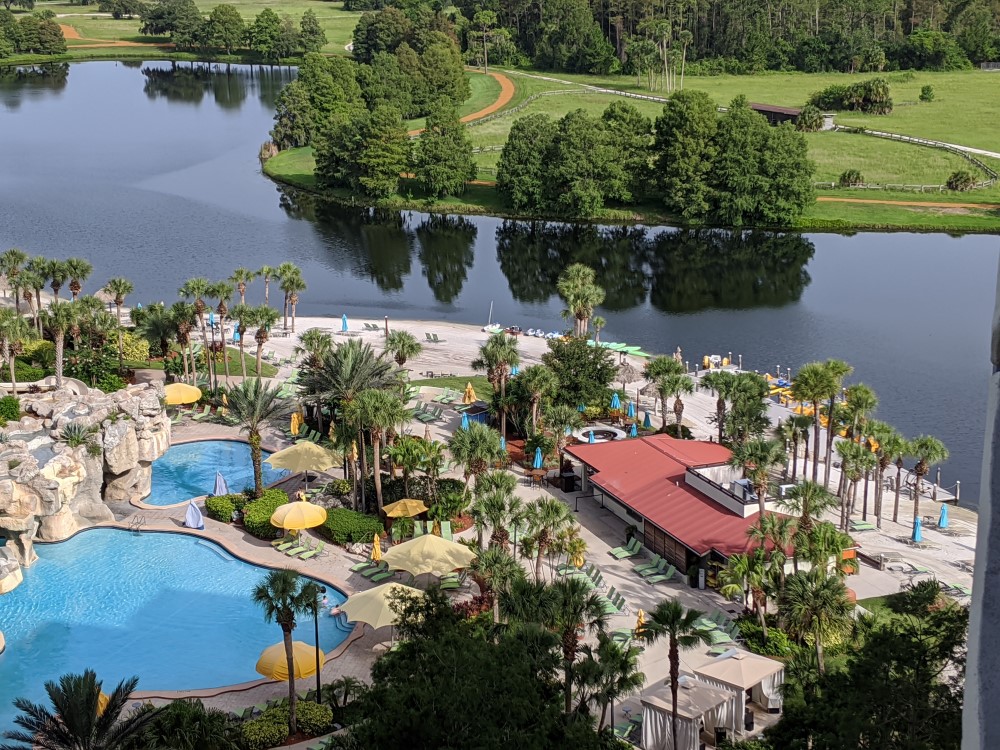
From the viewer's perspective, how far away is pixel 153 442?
54.9 m

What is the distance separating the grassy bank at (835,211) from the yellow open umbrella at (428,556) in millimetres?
84604

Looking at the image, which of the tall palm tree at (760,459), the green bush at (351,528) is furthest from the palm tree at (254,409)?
the tall palm tree at (760,459)

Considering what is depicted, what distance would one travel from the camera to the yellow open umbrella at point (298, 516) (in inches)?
1909

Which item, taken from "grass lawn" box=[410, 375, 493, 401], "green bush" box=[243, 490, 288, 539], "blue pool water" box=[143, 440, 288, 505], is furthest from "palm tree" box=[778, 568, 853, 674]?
"grass lawn" box=[410, 375, 493, 401]

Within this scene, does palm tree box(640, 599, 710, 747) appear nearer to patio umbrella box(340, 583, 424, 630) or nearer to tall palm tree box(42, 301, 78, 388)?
patio umbrella box(340, 583, 424, 630)

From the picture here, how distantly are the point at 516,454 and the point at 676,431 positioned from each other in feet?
30.8

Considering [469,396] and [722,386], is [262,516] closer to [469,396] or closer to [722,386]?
[469,396]

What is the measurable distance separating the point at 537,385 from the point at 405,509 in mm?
11850

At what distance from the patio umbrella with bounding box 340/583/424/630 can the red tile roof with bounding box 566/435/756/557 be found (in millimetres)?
12586

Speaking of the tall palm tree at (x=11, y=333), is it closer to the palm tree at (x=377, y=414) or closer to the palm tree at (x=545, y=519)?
the palm tree at (x=377, y=414)

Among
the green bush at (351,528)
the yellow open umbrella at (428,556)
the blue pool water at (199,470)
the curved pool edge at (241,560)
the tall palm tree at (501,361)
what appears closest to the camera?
the curved pool edge at (241,560)

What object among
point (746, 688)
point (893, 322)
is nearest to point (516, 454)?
point (746, 688)

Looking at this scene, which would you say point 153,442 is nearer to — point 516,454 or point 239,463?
point 239,463

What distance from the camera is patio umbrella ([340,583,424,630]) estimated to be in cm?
4050
